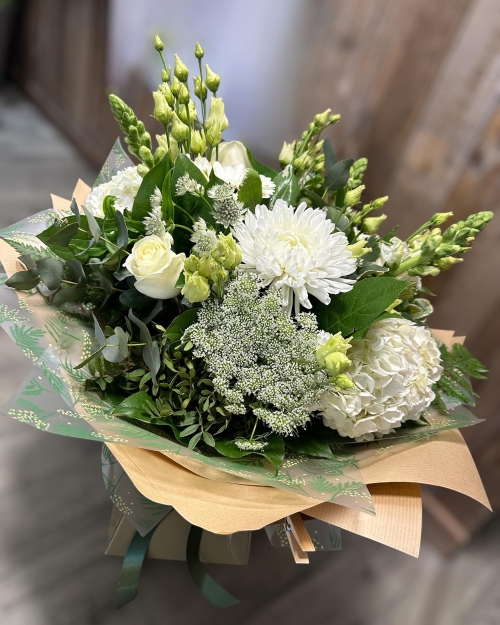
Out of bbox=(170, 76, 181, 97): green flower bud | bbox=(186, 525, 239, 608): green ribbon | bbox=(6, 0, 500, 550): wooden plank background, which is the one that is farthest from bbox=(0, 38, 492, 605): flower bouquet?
bbox=(6, 0, 500, 550): wooden plank background

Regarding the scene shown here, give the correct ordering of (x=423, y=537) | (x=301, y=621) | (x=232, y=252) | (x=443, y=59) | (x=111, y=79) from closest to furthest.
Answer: (x=232, y=252), (x=301, y=621), (x=443, y=59), (x=423, y=537), (x=111, y=79)

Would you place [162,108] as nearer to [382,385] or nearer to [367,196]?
[382,385]

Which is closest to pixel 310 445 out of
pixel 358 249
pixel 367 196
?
pixel 358 249

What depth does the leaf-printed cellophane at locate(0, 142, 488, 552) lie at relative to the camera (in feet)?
1.50

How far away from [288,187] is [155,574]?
59cm

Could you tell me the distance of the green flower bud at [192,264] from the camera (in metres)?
0.47

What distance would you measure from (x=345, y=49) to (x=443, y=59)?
0.81ft

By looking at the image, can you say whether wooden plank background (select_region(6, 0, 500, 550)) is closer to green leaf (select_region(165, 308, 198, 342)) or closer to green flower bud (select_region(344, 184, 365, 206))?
green flower bud (select_region(344, 184, 365, 206))

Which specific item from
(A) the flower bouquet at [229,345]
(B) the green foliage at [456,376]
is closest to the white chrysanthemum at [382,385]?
(A) the flower bouquet at [229,345]

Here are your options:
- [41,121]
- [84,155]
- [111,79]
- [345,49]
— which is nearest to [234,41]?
[345,49]

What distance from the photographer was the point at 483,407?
0.97m

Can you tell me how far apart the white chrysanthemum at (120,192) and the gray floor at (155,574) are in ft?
1.34

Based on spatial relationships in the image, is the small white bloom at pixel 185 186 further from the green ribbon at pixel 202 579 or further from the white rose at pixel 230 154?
the green ribbon at pixel 202 579

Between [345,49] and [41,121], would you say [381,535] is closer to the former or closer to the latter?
[345,49]
